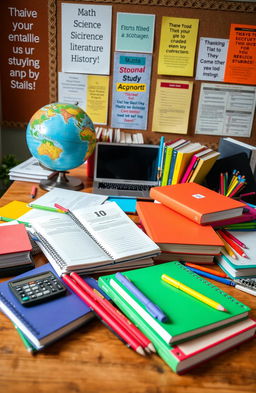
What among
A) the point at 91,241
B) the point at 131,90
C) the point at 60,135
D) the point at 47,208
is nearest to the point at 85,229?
the point at 91,241

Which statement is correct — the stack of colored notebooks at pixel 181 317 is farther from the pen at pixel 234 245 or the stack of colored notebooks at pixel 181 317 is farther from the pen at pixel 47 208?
the pen at pixel 47 208

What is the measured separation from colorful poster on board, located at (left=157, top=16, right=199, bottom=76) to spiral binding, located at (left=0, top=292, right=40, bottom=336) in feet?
4.14

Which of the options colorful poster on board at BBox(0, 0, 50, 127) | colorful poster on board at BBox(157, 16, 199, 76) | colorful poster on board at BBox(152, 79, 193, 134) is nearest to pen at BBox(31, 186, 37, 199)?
colorful poster on board at BBox(0, 0, 50, 127)

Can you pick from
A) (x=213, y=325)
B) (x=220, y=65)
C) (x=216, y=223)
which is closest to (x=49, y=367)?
(x=213, y=325)

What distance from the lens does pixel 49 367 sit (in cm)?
54

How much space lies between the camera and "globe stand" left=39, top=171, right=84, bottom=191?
127 cm

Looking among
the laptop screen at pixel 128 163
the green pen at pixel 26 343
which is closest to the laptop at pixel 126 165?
the laptop screen at pixel 128 163

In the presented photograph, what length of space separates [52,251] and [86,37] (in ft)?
3.75

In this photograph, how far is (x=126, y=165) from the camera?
1.38 metres

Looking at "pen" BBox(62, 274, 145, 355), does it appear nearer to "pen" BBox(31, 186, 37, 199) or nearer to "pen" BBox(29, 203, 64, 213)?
"pen" BBox(29, 203, 64, 213)

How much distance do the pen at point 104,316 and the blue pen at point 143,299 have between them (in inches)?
2.2

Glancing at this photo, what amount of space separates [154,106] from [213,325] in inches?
48.3

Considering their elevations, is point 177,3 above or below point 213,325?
above

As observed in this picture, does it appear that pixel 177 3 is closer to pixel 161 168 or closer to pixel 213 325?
pixel 161 168
